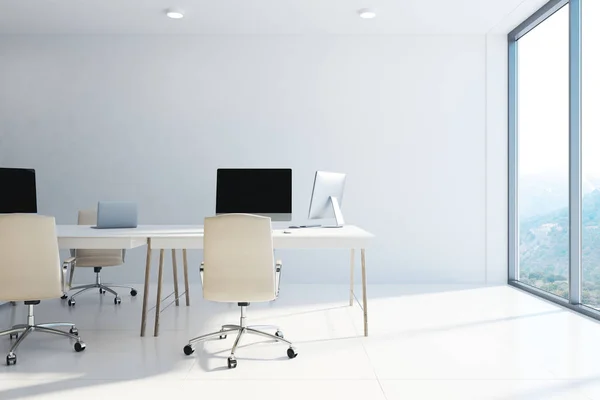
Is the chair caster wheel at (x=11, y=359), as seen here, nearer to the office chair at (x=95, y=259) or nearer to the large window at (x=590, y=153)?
the office chair at (x=95, y=259)

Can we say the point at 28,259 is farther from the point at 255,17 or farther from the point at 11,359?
the point at 255,17

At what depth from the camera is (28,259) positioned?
3527 mm

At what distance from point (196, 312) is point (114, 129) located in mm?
2970

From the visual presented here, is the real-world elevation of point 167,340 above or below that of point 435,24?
below

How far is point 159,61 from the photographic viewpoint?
22.0 feet

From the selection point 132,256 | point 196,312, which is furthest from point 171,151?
point 196,312

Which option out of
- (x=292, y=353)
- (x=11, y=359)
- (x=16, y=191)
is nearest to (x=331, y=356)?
(x=292, y=353)

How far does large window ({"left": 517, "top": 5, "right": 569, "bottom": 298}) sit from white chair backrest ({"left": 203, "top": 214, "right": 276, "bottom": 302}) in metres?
3.23

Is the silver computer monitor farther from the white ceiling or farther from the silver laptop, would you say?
the white ceiling

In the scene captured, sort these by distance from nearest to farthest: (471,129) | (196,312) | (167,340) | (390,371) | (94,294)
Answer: (390,371) → (167,340) → (196,312) → (94,294) → (471,129)

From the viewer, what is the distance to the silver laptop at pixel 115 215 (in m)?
4.60

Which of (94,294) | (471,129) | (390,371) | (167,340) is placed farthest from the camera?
(471,129)

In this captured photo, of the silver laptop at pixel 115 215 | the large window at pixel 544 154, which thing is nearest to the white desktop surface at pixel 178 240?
the silver laptop at pixel 115 215

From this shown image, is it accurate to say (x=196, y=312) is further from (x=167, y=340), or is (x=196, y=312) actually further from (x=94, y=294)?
(x=94, y=294)
